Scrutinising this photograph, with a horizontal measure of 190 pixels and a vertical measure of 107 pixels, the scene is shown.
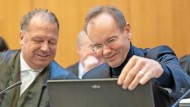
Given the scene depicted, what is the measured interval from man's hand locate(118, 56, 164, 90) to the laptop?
23 mm

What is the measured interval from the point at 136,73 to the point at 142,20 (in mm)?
3143

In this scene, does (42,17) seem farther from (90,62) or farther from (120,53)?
(90,62)

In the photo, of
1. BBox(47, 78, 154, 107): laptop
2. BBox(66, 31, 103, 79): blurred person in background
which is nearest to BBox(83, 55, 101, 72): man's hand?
BBox(66, 31, 103, 79): blurred person in background

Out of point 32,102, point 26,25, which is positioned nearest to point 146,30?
point 26,25

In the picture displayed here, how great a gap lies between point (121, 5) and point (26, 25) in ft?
7.29

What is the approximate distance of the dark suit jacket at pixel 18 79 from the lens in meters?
1.91

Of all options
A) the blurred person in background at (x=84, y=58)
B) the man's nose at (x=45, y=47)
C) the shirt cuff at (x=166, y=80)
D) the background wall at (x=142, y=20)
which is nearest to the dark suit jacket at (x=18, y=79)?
the man's nose at (x=45, y=47)

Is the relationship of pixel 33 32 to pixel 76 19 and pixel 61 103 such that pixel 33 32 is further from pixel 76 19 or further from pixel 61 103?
pixel 76 19

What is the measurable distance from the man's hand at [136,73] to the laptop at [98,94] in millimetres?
23

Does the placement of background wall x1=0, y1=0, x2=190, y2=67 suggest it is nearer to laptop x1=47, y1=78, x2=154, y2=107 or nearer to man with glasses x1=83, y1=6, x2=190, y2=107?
man with glasses x1=83, y1=6, x2=190, y2=107

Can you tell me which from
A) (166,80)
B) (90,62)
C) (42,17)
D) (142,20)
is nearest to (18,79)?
(42,17)

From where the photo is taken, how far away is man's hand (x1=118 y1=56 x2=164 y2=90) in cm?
105

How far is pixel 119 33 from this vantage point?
178 cm

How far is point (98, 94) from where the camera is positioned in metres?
1.12
